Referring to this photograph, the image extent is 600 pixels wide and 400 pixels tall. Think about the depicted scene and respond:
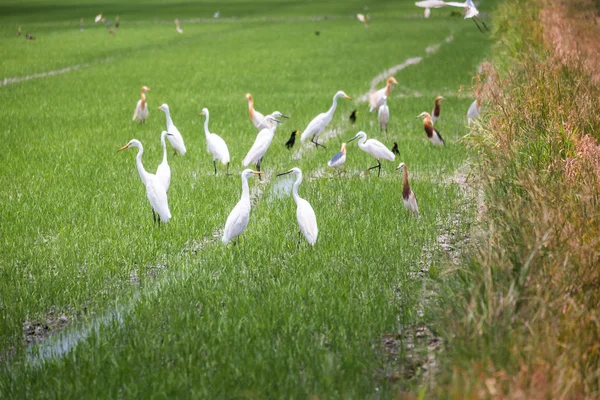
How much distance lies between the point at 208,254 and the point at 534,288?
3.20m

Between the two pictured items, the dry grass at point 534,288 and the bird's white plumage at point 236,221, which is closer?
the dry grass at point 534,288

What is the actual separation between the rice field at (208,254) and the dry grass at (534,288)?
22.5 inches

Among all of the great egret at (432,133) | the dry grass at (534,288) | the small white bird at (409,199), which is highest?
the dry grass at (534,288)

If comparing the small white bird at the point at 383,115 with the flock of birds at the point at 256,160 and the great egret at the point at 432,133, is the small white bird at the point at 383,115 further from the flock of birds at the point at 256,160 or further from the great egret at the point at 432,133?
the great egret at the point at 432,133

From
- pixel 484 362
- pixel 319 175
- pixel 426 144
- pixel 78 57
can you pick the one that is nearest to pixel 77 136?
pixel 319 175

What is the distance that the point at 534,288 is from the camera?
Answer: 407cm

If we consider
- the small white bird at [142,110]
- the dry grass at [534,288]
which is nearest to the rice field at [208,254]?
the small white bird at [142,110]

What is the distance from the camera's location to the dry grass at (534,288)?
10.8 feet

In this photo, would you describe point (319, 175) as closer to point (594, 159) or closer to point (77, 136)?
point (594, 159)

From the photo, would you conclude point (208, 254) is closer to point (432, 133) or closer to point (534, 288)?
point (534, 288)

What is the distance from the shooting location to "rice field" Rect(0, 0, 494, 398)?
4.31 meters

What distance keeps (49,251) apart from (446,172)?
5308 mm

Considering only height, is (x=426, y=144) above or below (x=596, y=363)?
below

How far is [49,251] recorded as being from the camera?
654 centimetres
